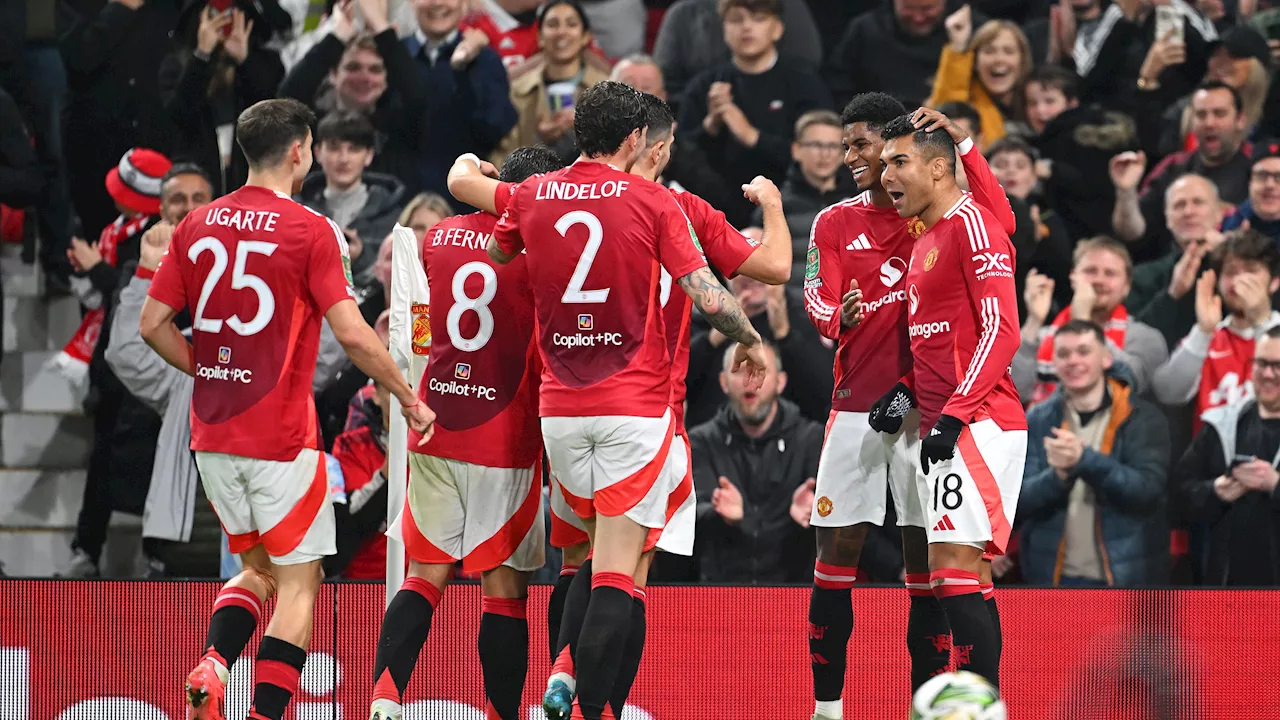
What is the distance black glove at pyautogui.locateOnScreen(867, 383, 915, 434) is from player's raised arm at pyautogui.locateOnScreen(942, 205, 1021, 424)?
28 cm

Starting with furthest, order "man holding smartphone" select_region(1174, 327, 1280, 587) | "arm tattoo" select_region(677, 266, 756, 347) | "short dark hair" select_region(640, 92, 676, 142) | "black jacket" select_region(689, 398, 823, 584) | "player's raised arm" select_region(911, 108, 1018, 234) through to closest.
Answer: "black jacket" select_region(689, 398, 823, 584)
"man holding smartphone" select_region(1174, 327, 1280, 587)
"player's raised arm" select_region(911, 108, 1018, 234)
"short dark hair" select_region(640, 92, 676, 142)
"arm tattoo" select_region(677, 266, 756, 347)

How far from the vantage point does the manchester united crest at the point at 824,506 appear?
667 centimetres

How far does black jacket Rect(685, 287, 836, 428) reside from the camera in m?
9.52

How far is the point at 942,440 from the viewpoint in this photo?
597 cm

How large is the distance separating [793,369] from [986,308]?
3478 mm

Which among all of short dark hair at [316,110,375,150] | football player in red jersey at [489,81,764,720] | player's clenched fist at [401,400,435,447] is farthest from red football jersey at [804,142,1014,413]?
short dark hair at [316,110,375,150]

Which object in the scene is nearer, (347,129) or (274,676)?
(274,676)

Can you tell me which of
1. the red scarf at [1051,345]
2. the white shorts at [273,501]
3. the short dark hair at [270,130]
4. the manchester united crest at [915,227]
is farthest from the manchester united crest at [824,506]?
the red scarf at [1051,345]

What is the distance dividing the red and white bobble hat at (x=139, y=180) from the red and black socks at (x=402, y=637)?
459 centimetres

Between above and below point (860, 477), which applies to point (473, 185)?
above

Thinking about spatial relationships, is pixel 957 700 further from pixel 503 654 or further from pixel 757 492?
pixel 757 492

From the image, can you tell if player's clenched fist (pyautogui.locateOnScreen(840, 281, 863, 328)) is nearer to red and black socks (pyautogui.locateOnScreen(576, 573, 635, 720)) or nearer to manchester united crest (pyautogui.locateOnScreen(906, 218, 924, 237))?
manchester united crest (pyautogui.locateOnScreen(906, 218, 924, 237))

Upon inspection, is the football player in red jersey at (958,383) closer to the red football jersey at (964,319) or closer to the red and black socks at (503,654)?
the red football jersey at (964,319)

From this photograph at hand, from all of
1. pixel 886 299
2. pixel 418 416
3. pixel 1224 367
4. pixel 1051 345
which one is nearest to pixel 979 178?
pixel 886 299
